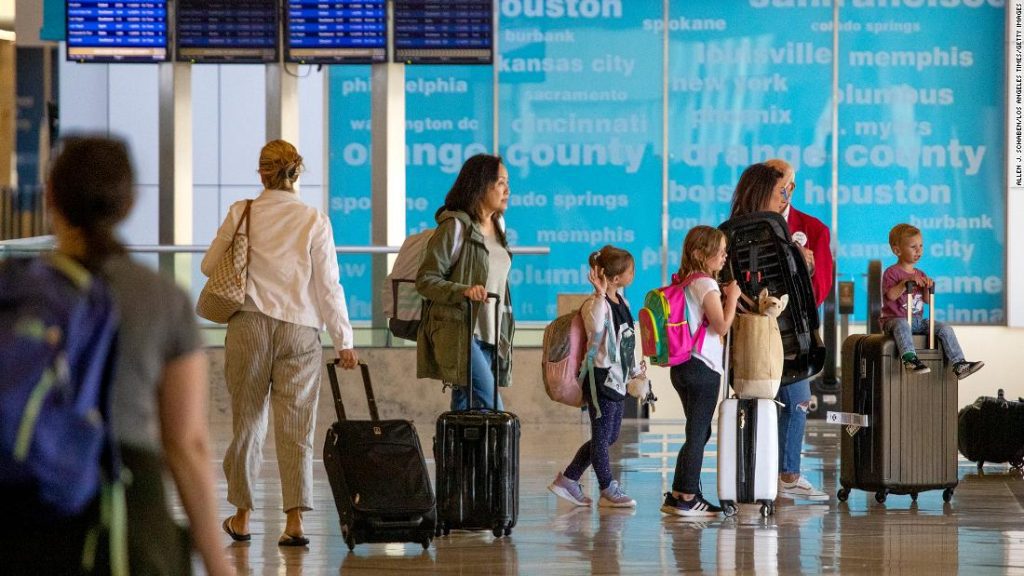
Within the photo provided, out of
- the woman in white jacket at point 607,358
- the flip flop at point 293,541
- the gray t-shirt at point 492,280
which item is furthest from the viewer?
Result: the woman in white jacket at point 607,358

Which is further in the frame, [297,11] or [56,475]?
[297,11]

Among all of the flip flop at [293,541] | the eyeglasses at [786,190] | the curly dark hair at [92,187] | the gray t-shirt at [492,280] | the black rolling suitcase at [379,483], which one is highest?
the eyeglasses at [786,190]

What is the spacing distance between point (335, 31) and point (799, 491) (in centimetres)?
558

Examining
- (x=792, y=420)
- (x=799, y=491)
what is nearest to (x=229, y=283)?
(x=792, y=420)

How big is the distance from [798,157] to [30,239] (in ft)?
27.6

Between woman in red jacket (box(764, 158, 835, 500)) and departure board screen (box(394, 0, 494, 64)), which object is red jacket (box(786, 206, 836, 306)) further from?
departure board screen (box(394, 0, 494, 64))

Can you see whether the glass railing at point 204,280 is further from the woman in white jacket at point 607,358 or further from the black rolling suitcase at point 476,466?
the black rolling suitcase at point 476,466

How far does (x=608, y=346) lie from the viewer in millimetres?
6684

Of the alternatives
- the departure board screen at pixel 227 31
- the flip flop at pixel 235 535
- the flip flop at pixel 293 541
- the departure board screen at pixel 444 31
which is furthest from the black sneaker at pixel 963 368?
the departure board screen at pixel 227 31

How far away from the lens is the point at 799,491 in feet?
23.4

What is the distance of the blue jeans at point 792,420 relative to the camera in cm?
704

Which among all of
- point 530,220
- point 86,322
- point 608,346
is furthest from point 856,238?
point 86,322

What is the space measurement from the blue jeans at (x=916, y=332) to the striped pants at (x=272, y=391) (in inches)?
110

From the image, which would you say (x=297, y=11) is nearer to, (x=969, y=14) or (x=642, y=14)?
(x=642, y=14)
